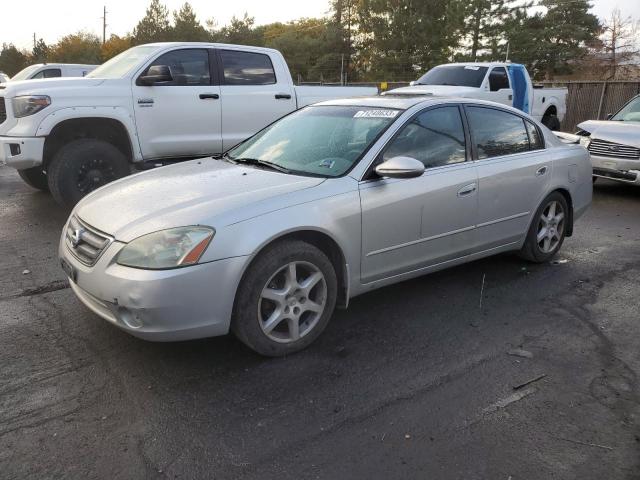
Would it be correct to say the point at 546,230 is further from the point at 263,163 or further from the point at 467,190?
the point at 263,163

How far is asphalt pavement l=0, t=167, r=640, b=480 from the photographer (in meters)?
2.60

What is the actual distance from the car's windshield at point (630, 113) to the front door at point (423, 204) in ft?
23.3

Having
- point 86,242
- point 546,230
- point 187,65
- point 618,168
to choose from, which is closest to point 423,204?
point 546,230

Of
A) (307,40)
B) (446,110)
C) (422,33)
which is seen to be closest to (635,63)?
(422,33)

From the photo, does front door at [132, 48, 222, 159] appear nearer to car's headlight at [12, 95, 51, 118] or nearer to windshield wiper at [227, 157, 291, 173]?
car's headlight at [12, 95, 51, 118]

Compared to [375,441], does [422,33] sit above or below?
above

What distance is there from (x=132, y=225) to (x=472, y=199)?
8.41 feet

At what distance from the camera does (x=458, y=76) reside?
12.7m

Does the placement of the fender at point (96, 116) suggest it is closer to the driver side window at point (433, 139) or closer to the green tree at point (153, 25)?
the driver side window at point (433, 139)

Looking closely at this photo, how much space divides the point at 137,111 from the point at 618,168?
23.8ft

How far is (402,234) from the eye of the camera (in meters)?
4.02

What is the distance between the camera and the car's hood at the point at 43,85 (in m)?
6.42

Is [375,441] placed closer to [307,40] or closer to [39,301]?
[39,301]

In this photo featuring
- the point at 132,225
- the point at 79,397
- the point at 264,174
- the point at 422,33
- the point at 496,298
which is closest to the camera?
the point at 79,397
